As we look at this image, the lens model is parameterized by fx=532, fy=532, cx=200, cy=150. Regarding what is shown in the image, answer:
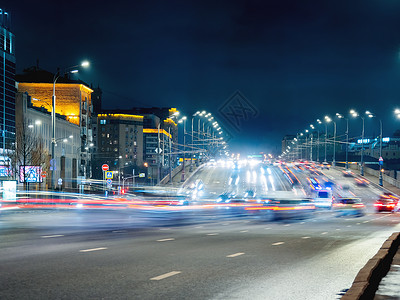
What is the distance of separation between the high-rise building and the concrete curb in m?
62.6

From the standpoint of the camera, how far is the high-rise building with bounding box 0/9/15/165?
226 feet

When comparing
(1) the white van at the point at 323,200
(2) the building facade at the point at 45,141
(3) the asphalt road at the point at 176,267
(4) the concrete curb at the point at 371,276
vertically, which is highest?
(2) the building facade at the point at 45,141

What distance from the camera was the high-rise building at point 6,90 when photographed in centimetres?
6894

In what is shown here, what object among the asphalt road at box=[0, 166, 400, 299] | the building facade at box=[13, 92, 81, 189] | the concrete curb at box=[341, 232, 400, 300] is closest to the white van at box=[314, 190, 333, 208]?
the building facade at box=[13, 92, 81, 189]

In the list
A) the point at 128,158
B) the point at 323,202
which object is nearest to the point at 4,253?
the point at 323,202

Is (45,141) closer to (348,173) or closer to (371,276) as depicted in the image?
(348,173)

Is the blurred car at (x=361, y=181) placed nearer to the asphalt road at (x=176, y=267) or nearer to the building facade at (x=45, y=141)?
the building facade at (x=45, y=141)

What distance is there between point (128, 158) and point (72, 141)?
307 feet

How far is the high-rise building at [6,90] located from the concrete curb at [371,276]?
205 ft

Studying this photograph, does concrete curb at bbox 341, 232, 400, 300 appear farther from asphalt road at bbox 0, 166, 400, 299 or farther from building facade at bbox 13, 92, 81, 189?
building facade at bbox 13, 92, 81, 189

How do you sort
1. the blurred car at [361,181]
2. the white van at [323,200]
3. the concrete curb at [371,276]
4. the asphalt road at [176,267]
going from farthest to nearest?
the blurred car at [361,181]
the white van at [323,200]
the asphalt road at [176,267]
the concrete curb at [371,276]

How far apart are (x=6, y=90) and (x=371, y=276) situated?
6981cm

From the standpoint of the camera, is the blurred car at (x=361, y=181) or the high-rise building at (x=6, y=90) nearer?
the high-rise building at (x=6, y=90)

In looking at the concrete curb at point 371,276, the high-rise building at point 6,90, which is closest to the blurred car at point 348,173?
the high-rise building at point 6,90
